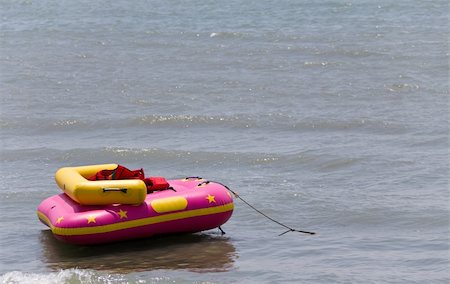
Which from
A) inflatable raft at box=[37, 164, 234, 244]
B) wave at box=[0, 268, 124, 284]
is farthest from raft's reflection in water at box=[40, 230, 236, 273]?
wave at box=[0, 268, 124, 284]

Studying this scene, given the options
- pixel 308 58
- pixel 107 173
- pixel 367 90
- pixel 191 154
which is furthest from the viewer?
pixel 308 58

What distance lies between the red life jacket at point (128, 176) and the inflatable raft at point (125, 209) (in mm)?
30

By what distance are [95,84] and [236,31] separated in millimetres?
6228

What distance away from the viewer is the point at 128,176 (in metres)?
9.50

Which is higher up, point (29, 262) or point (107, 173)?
point (107, 173)

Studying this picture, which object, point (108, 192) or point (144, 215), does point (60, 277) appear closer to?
point (108, 192)

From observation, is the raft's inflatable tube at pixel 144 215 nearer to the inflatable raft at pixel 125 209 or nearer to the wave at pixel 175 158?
the inflatable raft at pixel 125 209

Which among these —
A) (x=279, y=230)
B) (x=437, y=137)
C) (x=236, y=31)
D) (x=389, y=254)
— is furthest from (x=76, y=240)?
(x=236, y=31)

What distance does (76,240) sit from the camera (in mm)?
9016

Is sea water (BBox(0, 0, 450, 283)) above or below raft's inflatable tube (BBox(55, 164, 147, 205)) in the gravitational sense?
below

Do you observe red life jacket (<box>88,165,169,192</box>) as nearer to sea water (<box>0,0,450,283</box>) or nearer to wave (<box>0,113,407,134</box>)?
sea water (<box>0,0,450,283</box>)

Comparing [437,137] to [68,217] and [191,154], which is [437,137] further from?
[68,217]

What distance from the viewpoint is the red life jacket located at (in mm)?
9469

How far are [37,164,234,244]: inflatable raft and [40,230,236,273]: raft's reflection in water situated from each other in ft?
0.48
